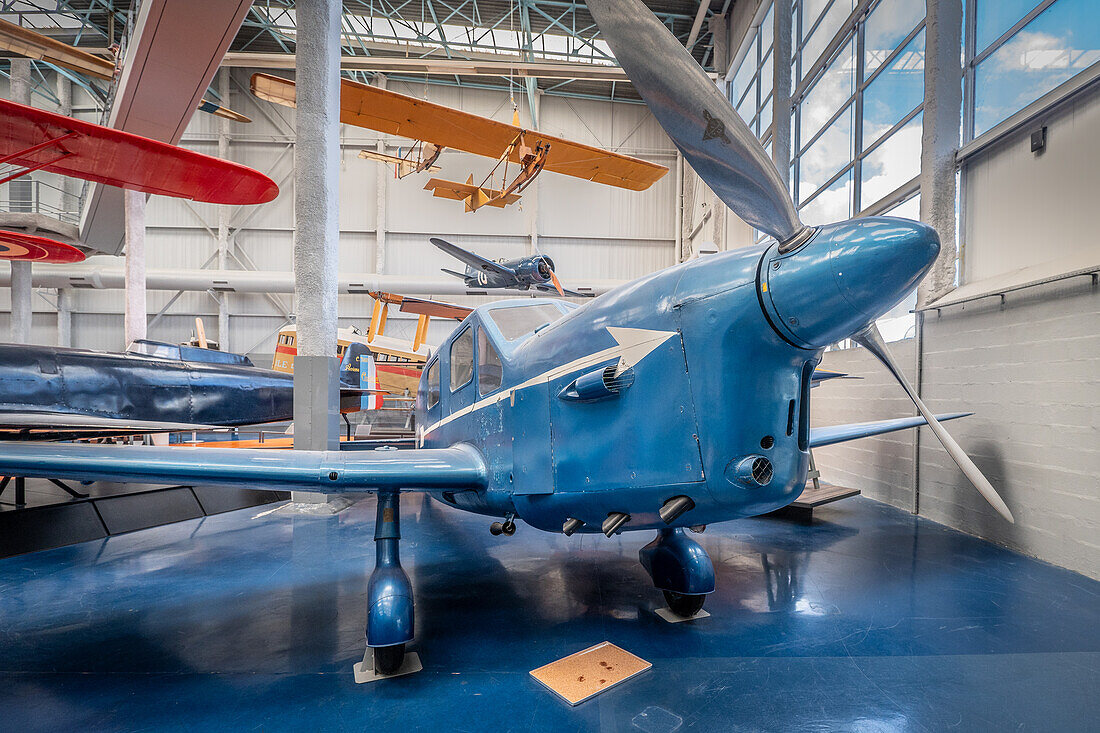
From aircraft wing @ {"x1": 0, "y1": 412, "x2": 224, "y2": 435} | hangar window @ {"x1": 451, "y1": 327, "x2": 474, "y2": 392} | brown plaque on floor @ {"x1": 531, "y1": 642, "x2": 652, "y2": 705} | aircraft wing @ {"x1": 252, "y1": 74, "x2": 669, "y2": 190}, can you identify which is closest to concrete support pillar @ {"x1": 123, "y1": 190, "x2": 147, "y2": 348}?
aircraft wing @ {"x1": 252, "y1": 74, "x2": 669, "y2": 190}

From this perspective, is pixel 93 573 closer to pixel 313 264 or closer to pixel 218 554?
pixel 218 554

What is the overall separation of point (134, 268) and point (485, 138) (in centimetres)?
803

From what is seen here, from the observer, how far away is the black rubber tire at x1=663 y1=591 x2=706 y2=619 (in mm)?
3354

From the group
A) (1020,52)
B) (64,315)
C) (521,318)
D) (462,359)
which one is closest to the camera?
(521,318)

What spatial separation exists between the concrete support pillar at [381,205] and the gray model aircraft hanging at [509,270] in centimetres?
585

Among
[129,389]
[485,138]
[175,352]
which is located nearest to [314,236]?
[129,389]

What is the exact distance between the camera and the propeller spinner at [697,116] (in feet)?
6.14

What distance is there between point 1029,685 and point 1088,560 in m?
2.68

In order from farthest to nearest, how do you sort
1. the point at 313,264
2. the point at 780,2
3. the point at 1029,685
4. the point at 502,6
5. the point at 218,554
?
the point at 502,6 < the point at 780,2 < the point at 313,264 < the point at 218,554 < the point at 1029,685

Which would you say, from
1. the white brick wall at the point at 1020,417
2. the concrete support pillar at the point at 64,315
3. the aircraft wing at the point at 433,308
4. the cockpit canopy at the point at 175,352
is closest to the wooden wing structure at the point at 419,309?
the aircraft wing at the point at 433,308

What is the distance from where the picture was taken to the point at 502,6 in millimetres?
15867

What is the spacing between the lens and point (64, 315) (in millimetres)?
17969

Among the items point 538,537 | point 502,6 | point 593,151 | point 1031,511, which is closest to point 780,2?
point 593,151

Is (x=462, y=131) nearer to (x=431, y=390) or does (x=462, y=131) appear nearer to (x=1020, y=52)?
(x=431, y=390)
